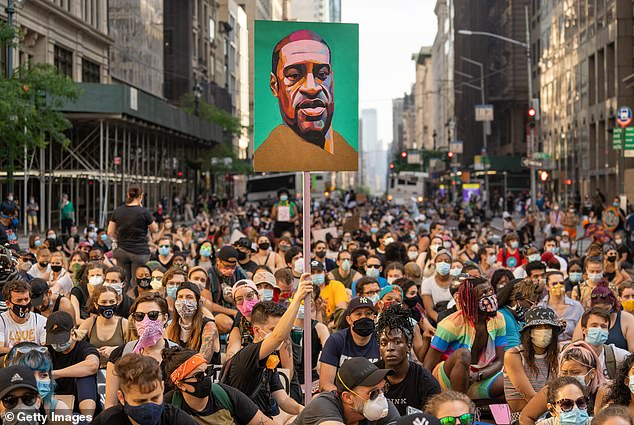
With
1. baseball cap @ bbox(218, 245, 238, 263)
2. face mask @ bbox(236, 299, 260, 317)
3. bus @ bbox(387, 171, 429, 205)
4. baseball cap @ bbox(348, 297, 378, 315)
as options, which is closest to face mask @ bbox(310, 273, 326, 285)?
baseball cap @ bbox(218, 245, 238, 263)

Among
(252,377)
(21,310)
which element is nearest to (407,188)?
(21,310)

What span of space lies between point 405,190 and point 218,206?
44.5 ft

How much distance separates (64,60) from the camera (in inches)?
2074

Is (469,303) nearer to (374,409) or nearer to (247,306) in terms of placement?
(247,306)

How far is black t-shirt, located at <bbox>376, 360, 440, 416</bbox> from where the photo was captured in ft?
22.6

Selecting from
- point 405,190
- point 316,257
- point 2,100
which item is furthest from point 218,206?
point 316,257

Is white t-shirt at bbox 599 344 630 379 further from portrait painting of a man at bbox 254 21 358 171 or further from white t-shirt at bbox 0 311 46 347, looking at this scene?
white t-shirt at bbox 0 311 46 347

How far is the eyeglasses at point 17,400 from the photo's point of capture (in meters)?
5.89

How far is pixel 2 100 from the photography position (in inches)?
1153

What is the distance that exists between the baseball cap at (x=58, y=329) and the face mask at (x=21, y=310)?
113 cm

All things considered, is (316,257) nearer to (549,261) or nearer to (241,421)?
(549,261)

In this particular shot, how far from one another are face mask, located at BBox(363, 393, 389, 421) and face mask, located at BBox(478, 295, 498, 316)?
259 cm

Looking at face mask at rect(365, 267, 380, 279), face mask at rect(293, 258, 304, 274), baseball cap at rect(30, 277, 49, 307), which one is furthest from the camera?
face mask at rect(293, 258, 304, 274)

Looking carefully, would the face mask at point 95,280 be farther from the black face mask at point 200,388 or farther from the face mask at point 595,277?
the face mask at point 595,277
